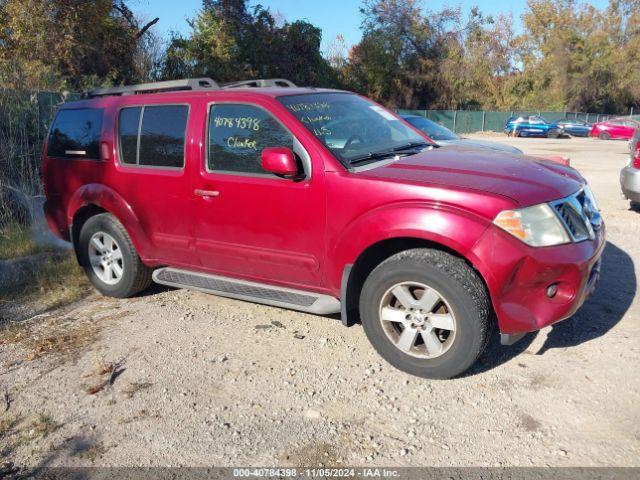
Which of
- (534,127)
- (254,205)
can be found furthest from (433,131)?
(534,127)

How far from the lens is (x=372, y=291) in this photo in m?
3.67

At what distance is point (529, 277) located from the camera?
128 inches

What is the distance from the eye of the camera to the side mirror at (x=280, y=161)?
377cm

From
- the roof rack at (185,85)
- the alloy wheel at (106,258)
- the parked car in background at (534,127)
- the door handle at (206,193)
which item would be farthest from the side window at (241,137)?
the parked car in background at (534,127)

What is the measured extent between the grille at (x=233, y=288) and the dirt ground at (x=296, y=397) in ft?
1.09

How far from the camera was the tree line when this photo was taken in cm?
1650

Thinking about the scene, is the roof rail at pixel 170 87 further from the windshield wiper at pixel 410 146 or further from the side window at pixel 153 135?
the windshield wiper at pixel 410 146

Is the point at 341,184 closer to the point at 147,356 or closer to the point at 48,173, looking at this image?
the point at 147,356

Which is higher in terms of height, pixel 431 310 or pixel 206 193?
pixel 206 193

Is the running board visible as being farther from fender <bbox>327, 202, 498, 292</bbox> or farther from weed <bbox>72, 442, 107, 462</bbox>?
weed <bbox>72, 442, 107, 462</bbox>

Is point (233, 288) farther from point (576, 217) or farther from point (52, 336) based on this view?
point (576, 217)

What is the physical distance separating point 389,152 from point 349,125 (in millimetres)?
388

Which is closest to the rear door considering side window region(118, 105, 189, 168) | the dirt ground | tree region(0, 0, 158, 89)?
side window region(118, 105, 189, 168)

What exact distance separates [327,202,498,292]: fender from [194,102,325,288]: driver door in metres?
0.20
